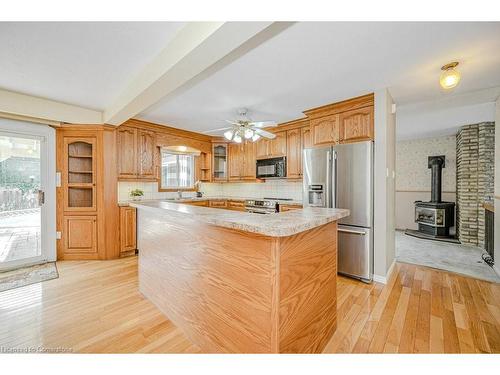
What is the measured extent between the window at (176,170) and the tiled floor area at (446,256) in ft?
14.8

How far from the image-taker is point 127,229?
3.87 meters

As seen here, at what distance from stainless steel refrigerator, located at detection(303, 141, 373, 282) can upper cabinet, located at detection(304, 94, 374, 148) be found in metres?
0.16

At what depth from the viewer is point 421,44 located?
6.09 feet

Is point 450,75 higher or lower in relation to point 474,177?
higher

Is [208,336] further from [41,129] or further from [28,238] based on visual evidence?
[41,129]

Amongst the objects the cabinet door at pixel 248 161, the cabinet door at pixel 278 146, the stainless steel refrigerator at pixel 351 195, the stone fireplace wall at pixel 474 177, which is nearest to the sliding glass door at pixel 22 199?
the cabinet door at pixel 248 161

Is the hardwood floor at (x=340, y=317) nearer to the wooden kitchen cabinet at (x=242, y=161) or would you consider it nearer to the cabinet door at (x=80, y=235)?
the cabinet door at (x=80, y=235)

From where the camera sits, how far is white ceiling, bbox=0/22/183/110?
1.73m

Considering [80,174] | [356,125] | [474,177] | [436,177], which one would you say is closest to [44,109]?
[80,174]

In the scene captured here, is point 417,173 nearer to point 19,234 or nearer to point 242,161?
point 242,161

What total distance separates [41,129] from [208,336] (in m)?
3.94

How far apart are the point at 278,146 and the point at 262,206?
1.26 metres

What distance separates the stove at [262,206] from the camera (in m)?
4.22
